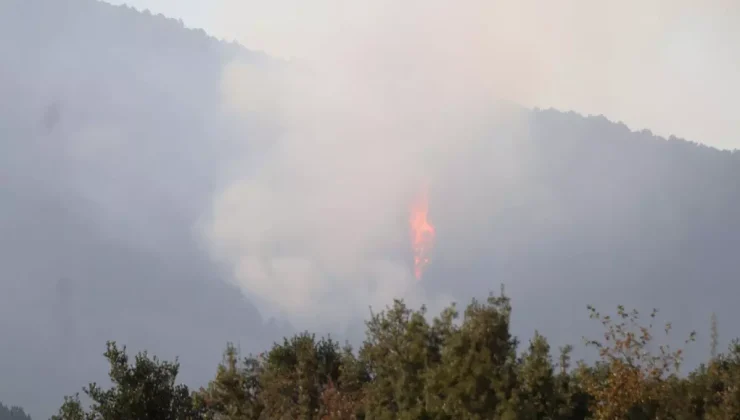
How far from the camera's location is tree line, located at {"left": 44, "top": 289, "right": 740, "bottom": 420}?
28.8 m

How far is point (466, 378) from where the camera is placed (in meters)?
28.5

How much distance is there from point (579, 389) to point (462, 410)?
8900mm

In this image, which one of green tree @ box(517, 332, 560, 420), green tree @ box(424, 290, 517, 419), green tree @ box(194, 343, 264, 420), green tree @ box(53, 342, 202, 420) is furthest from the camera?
green tree @ box(53, 342, 202, 420)

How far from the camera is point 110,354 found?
49.9 meters

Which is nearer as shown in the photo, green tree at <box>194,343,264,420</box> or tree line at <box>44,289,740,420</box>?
tree line at <box>44,289,740,420</box>

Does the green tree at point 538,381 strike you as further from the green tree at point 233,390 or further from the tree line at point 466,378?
the green tree at point 233,390

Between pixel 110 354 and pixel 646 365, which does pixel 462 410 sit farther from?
pixel 110 354

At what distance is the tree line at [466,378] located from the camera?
2884cm

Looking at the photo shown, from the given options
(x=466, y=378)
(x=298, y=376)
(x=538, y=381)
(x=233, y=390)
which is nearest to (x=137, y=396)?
(x=233, y=390)

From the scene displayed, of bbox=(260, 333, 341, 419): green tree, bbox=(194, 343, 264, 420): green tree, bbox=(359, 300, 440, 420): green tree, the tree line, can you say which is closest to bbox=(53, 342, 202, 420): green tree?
the tree line

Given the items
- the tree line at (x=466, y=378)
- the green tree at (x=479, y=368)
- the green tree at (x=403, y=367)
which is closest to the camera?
the green tree at (x=479, y=368)

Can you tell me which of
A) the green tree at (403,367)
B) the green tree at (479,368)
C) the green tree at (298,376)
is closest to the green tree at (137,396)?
the green tree at (298,376)

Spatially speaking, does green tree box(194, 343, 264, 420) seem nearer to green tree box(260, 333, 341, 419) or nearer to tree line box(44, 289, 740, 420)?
tree line box(44, 289, 740, 420)

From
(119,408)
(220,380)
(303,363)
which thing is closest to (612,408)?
(303,363)
